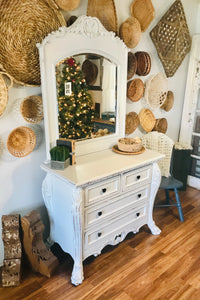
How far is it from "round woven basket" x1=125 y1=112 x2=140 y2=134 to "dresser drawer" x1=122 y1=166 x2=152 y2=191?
61 cm

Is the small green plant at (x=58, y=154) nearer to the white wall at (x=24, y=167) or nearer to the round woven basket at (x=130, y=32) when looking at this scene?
the white wall at (x=24, y=167)

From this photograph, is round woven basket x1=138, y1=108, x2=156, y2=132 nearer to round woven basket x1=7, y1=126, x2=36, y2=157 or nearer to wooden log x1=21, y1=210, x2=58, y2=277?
round woven basket x1=7, y1=126, x2=36, y2=157

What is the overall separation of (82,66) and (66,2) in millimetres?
447

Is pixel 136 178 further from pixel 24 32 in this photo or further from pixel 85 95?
pixel 24 32

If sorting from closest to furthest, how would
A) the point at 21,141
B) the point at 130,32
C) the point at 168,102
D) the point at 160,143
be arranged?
the point at 21,141
the point at 130,32
the point at 160,143
the point at 168,102

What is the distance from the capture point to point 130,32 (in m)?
2.10

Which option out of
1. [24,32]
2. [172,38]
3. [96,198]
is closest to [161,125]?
[172,38]

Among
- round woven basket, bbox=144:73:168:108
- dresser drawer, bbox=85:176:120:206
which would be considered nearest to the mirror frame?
dresser drawer, bbox=85:176:120:206

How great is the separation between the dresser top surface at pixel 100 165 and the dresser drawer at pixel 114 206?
0.26 metres

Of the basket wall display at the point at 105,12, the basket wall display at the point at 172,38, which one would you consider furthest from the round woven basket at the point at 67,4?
the basket wall display at the point at 172,38

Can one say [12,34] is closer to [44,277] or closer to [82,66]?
[82,66]

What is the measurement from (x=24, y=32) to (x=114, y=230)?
5.39ft

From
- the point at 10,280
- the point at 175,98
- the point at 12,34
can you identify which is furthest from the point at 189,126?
the point at 10,280

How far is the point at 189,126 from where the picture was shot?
3172 mm
